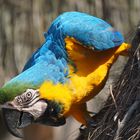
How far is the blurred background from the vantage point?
8.96 ft

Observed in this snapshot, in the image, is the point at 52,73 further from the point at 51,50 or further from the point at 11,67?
the point at 11,67

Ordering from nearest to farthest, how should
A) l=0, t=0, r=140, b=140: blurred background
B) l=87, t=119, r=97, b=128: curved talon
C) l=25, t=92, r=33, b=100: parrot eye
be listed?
1. l=25, t=92, r=33, b=100: parrot eye
2. l=87, t=119, r=97, b=128: curved talon
3. l=0, t=0, r=140, b=140: blurred background

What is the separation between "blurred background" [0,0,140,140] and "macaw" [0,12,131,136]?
34cm

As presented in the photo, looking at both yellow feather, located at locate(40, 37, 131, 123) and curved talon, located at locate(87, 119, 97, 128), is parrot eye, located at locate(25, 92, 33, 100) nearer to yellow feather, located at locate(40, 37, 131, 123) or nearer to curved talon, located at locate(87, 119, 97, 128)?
yellow feather, located at locate(40, 37, 131, 123)

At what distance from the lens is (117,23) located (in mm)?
2746

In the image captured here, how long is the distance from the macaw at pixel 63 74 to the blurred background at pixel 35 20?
336 mm

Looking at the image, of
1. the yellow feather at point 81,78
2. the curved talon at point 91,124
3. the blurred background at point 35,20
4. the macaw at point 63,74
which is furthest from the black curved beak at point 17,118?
the blurred background at point 35,20

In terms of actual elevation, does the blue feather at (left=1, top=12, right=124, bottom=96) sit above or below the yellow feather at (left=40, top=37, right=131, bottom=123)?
above

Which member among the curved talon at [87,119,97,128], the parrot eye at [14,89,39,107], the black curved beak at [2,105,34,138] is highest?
the parrot eye at [14,89,39,107]

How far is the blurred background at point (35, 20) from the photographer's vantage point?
2.73 metres

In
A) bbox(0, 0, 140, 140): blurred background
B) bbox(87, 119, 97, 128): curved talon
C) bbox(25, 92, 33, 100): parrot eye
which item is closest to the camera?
bbox(25, 92, 33, 100): parrot eye

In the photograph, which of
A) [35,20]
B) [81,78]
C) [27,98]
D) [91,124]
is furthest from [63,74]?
[35,20]

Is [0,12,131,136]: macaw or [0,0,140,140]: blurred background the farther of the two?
[0,0,140,140]: blurred background

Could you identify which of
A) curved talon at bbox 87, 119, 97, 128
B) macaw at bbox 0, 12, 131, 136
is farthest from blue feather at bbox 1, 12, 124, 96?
curved talon at bbox 87, 119, 97, 128
